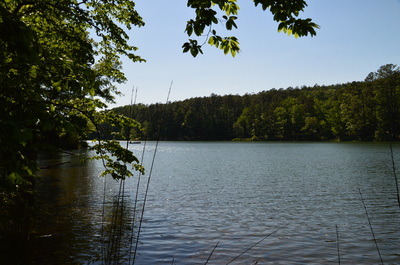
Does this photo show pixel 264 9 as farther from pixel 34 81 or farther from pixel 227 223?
pixel 227 223

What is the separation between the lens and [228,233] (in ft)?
32.8

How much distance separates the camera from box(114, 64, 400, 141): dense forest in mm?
90562

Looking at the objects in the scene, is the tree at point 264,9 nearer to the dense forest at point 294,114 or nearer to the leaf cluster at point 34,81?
the leaf cluster at point 34,81

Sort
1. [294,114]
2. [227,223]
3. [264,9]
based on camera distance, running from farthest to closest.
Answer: [294,114], [227,223], [264,9]

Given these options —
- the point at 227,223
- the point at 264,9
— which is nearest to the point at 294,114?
the point at 227,223

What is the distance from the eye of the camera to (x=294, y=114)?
131m

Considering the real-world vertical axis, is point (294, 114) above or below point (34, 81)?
above

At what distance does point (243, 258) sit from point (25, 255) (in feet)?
16.8

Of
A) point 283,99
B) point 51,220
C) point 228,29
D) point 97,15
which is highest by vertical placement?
point 283,99

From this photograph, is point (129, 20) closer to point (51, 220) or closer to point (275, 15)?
point (275, 15)

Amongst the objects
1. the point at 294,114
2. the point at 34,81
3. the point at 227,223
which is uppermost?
the point at 294,114

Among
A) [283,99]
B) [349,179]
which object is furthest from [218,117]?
[349,179]

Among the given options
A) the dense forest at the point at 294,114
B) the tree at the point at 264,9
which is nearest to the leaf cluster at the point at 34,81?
the tree at the point at 264,9

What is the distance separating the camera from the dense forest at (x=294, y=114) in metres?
90.6
